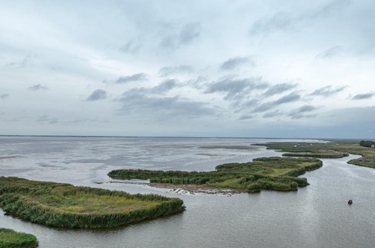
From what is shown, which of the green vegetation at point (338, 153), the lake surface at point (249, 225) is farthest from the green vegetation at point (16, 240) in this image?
the green vegetation at point (338, 153)

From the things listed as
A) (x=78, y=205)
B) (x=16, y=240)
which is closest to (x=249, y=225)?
(x=78, y=205)

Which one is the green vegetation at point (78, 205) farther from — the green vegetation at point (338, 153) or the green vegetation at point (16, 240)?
the green vegetation at point (338, 153)

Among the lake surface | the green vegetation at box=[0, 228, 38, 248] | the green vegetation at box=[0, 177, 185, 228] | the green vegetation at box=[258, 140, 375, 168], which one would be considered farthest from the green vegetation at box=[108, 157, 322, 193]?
the green vegetation at box=[258, 140, 375, 168]

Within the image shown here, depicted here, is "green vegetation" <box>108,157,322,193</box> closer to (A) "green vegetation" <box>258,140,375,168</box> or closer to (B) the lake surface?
(B) the lake surface

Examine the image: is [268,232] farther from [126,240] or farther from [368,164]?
[368,164]

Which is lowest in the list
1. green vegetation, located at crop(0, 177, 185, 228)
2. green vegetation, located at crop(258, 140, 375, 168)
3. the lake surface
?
the lake surface

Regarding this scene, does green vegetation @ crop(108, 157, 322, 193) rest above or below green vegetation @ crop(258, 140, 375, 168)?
below
